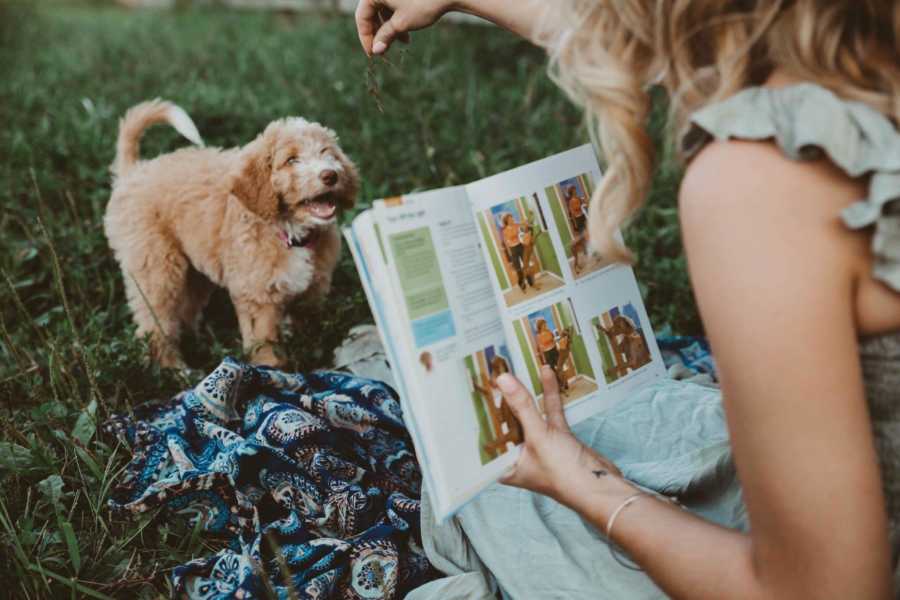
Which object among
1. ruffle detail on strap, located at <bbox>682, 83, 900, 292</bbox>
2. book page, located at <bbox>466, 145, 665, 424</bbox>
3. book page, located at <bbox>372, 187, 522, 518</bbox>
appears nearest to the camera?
ruffle detail on strap, located at <bbox>682, 83, 900, 292</bbox>

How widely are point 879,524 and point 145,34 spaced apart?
26.3ft

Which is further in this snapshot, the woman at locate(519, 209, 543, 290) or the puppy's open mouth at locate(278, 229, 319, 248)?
the puppy's open mouth at locate(278, 229, 319, 248)

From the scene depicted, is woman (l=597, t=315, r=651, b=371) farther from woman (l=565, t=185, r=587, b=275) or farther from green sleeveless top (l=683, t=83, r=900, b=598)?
green sleeveless top (l=683, t=83, r=900, b=598)

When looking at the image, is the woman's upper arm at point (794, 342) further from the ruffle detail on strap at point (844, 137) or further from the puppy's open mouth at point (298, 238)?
the puppy's open mouth at point (298, 238)

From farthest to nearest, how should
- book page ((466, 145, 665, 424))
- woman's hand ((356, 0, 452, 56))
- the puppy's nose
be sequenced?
the puppy's nose → woman's hand ((356, 0, 452, 56)) → book page ((466, 145, 665, 424))

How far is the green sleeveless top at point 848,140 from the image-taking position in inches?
38.2

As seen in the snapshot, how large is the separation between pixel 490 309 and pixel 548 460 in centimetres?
28

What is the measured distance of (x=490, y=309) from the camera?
141cm

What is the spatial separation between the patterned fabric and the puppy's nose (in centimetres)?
62

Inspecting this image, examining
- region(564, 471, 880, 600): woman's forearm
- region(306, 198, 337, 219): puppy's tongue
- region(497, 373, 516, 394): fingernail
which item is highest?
region(306, 198, 337, 219): puppy's tongue

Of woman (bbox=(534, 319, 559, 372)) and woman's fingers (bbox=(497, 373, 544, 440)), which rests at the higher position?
woman (bbox=(534, 319, 559, 372))

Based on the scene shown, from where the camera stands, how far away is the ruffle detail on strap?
968mm

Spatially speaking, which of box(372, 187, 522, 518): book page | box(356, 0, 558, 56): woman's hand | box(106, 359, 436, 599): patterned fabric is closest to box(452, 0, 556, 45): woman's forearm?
box(356, 0, 558, 56): woman's hand

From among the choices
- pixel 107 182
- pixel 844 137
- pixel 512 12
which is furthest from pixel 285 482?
pixel 107 182
